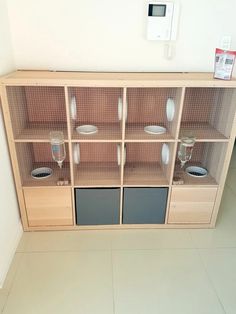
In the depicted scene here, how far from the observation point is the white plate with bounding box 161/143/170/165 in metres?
1.73

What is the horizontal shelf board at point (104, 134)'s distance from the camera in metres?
1.55

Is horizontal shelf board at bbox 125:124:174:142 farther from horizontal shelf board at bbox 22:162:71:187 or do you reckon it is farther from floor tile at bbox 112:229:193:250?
floor tile at bbox 112:229:193:250

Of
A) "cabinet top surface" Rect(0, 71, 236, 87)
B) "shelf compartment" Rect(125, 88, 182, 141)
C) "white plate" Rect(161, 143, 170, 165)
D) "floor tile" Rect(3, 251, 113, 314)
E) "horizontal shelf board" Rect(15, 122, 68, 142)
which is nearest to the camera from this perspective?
"floor tile" Rect(3, 251, 113, 314)

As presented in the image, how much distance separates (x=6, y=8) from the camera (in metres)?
1.50

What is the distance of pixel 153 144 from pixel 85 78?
71 centimetres

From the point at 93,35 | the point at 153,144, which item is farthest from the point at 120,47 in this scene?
the point at 153,144

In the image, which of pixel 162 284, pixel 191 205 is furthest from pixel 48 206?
pixel 191 205

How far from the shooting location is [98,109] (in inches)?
68.6

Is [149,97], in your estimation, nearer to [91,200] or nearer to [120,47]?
[120,47]

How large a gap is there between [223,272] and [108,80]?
1.29m

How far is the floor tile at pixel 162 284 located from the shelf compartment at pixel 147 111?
74 centimetres

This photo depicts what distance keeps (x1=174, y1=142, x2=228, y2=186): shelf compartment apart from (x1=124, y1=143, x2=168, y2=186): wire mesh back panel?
15 cm

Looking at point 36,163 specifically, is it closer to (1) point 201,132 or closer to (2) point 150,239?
(2) point 150,239

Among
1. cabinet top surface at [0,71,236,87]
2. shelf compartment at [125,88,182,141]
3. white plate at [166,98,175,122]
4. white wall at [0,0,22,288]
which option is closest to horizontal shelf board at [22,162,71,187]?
white wall at [0,0,22,288]
